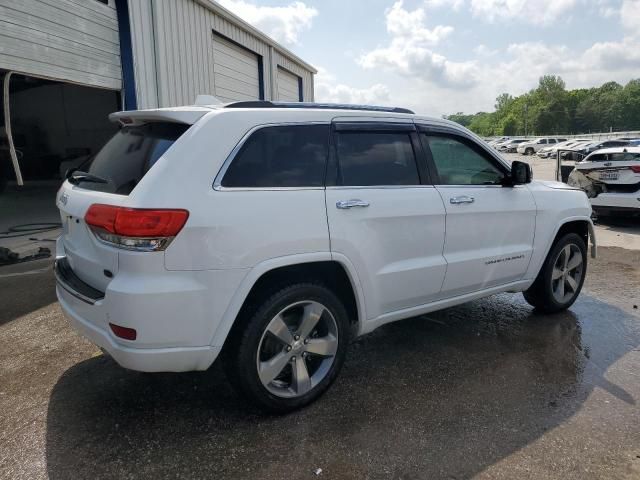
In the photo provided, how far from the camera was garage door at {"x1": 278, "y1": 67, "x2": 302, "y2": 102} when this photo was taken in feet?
49.8

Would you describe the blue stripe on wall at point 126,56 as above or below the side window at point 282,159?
above

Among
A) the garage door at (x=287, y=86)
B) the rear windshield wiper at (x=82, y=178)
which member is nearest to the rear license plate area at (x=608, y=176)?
the rear windshield wiper at (x=82, y=178)

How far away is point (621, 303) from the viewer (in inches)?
193

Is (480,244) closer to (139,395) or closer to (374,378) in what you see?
(374,378)

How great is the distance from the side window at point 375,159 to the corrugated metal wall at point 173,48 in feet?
23.2

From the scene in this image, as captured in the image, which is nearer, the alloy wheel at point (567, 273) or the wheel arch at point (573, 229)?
the wheel arch at point (573, 229)

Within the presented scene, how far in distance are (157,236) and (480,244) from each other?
8.16 feet

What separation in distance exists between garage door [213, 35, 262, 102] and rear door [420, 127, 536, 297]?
882cm

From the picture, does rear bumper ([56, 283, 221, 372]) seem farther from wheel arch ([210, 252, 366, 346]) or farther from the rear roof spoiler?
the rear roof spoiler

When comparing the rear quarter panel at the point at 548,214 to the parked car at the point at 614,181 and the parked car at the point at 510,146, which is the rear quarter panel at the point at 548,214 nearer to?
the parked car at the point at 614,181

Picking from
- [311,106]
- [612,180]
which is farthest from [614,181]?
[311,106]

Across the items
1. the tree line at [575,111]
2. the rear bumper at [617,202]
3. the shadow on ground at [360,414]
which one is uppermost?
the tree line at [575,111]

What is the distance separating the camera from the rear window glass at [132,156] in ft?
8.27

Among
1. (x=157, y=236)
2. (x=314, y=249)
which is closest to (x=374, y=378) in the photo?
(x=314, y=249)
